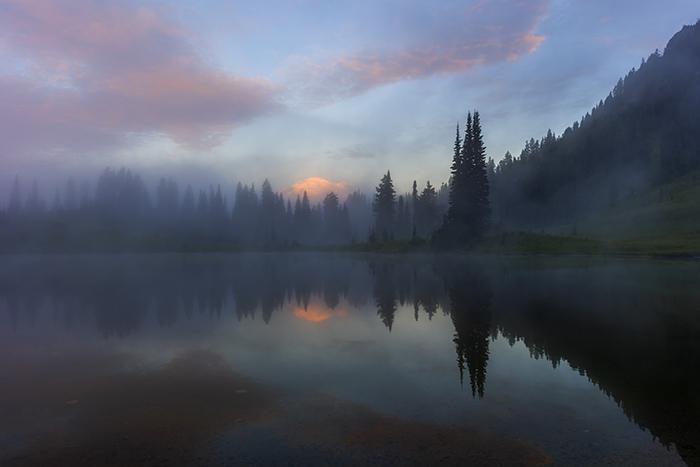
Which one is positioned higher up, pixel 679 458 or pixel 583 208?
pixel 583 208

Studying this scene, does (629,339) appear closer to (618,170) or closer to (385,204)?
(385,204)

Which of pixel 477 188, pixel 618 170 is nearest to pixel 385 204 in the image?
pixel 477 188

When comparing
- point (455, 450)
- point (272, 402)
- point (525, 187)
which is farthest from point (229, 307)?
point (525, 187)

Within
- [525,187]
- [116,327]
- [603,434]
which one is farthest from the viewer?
[525,187]

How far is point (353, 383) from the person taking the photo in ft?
48.0

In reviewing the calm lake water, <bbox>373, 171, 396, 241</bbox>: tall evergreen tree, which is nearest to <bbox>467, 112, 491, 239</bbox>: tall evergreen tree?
<bbox>373, 171, 396, 241</bbox>: tall evergreen tree

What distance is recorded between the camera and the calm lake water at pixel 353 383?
9.98 m

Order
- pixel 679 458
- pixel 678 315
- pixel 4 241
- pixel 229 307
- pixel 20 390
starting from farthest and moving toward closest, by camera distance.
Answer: pixel 4 241
pixel 229 307
pixel 678 315
pixel 20 390
pixel 679 458

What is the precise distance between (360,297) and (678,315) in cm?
1932

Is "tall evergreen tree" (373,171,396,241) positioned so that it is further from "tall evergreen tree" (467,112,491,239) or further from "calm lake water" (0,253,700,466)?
"calm lake water" (0,253,700,466)

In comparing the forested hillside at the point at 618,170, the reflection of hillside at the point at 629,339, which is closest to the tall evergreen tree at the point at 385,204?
the forested hillside at the point at 618,170

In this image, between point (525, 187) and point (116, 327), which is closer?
point (116, 327)

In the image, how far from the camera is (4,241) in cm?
15912

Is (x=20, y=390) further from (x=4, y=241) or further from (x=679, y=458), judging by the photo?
(x=4, y=241)
